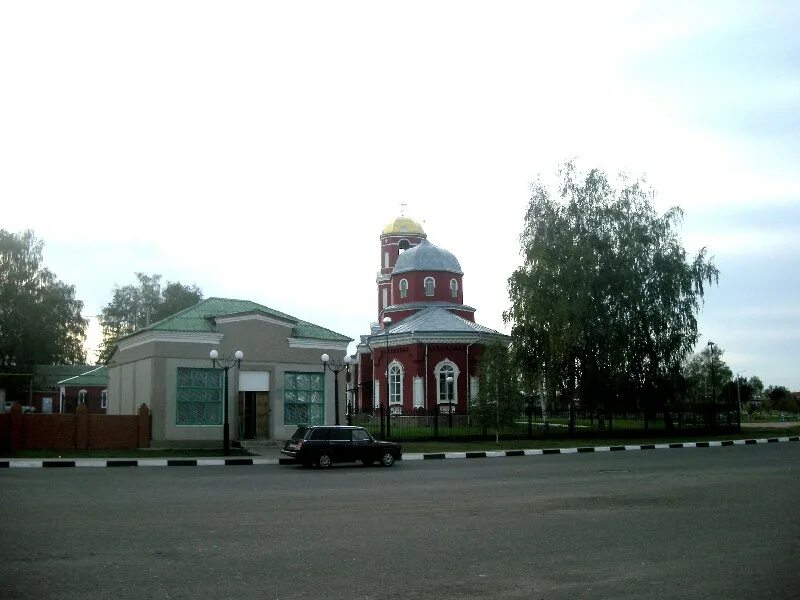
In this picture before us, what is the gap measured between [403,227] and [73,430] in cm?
4251

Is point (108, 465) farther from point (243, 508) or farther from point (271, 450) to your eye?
point (243, 508)

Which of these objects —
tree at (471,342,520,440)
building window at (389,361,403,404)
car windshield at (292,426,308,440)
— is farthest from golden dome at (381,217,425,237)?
car windshield at (292,426,308,440)

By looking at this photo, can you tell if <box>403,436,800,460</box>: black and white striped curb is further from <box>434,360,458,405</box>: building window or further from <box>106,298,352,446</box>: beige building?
<box>434,360,458,405</box>: building window

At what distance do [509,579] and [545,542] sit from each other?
223cm

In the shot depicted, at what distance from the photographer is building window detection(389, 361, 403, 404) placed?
181 feet

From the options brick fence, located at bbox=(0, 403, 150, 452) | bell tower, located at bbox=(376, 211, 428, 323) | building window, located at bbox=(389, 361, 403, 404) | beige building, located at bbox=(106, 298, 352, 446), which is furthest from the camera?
Result: bell tower, located at bbox=(376, 211, 428, 323)

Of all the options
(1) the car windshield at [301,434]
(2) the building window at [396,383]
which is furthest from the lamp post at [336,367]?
(2) the building window at [396,383]

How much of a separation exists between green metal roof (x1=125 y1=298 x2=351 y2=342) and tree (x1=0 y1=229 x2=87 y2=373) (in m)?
31.7

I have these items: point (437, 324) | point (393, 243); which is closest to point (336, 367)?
point (437, 324)

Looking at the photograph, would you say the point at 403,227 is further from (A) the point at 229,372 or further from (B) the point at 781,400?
(B) the point at 781,400

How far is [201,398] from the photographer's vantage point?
106ft

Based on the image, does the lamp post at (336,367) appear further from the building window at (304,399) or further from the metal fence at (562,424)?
the metal fence at (562,424)

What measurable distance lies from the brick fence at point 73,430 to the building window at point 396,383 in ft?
84.3

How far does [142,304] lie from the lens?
77.6 m
